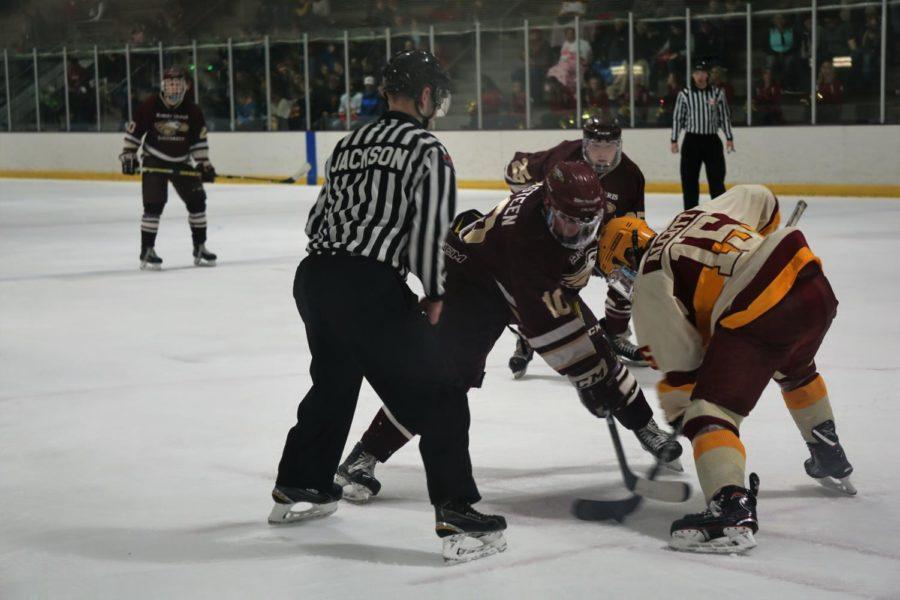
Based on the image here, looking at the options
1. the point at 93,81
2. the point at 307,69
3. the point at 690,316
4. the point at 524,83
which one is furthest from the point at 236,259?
the point at 93,81

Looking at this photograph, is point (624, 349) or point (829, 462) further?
point (624, 349)

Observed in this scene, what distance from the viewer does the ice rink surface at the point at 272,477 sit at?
2.60 metres

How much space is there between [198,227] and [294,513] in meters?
5.57

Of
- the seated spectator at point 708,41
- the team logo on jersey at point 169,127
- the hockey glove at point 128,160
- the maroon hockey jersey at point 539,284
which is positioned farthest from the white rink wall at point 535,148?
the maroon hockey jersey at point 539,284

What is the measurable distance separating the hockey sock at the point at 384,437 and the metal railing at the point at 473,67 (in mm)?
10128

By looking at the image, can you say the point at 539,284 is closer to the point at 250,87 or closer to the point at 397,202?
the point at 397,202

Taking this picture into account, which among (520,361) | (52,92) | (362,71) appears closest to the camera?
(520,361)

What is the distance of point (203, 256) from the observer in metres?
8.44

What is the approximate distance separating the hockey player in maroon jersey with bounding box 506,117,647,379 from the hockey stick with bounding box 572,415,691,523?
123 centimetres

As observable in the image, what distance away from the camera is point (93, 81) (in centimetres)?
1920

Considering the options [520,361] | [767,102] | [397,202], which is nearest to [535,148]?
[767,102]

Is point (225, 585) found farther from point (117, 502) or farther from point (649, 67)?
point (649, 67)

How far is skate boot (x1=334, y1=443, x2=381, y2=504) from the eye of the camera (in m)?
3.22

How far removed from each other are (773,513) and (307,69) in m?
14.6
